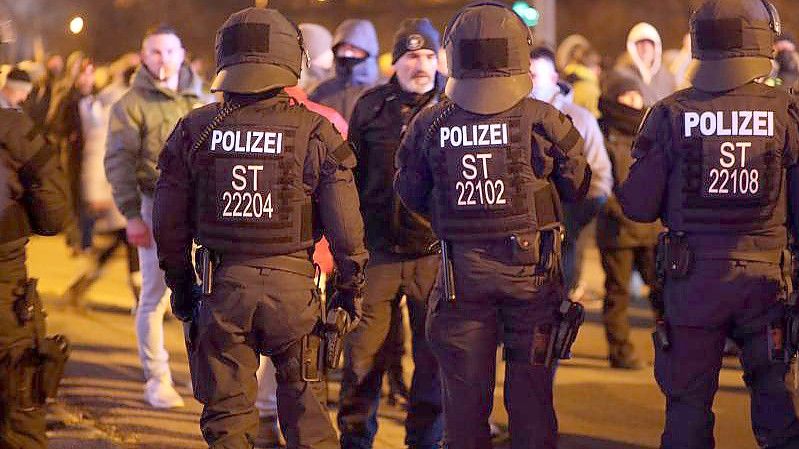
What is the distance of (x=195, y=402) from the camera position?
7.71 m

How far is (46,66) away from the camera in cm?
1573

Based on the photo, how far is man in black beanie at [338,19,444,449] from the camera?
6.39m

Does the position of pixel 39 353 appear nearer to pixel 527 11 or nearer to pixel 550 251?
pixel 550 251

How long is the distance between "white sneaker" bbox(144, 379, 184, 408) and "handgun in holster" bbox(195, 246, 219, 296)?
100 inches

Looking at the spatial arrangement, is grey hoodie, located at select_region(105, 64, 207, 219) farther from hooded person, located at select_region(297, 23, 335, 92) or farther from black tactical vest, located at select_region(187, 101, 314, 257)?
hooded person, located at select_region(297, 23, 335, 92)

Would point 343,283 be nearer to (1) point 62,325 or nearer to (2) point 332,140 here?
(2) point 332,140

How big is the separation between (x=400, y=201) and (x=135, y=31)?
37.3 meters

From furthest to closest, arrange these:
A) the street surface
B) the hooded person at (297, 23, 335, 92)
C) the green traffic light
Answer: the green traffic light → the hooded person at (297, 23, 335, 92) → the street surface

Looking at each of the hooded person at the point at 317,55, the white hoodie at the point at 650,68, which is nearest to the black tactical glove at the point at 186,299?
the hooded person at the point at 317,55

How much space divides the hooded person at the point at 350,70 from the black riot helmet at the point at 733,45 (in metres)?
2.78

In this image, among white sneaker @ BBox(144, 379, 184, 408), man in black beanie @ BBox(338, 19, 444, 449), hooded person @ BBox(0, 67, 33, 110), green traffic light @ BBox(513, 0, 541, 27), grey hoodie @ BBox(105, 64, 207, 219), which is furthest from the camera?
green traffic light @ BBox(513, 0, 541, 27)

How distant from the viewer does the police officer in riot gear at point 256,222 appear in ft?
16.9

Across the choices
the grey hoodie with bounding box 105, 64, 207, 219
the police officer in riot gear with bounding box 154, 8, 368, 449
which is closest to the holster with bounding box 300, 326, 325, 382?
the police officer in riot gear with bounding box 154, 8, 368, 449

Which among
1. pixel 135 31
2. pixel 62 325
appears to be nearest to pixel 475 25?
pixel 62 325
